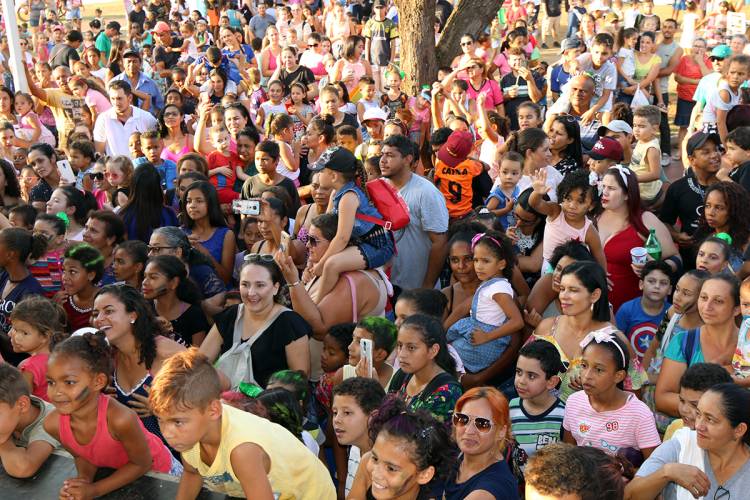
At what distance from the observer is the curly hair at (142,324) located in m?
4.41

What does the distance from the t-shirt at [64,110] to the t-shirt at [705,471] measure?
8164 millimetres

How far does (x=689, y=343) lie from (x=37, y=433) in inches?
120

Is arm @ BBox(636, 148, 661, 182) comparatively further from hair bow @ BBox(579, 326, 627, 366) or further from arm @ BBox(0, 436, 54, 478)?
arm @ BBox(0, 436, 54, 478)

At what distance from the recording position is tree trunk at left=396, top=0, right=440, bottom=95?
35.9ft

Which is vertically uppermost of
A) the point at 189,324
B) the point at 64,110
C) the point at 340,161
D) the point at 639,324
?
the point at 340,161

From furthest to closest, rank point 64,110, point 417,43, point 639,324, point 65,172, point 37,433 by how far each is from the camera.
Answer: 1. point 417,43
2. point 64,110
3. point 65,172
4. point 639,324
5. point 37,433

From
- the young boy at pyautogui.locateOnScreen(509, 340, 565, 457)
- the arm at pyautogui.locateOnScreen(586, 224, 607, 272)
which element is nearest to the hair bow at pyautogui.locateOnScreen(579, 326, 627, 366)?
the young boy at pyautogui.locateOnScreen(509, 340, 565, 457)

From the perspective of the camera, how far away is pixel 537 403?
4289mm

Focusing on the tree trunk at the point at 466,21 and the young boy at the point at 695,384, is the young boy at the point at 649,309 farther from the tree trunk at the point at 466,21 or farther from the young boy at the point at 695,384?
the tree trunk at the point at 466,21

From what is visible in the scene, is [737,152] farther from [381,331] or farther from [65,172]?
[65,172]

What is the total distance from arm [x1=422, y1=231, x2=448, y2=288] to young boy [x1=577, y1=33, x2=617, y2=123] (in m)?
3.60

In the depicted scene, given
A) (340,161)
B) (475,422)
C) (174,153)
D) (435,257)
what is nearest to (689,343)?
(475,422)

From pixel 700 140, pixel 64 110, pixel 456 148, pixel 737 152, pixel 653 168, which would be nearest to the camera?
pixel 700 140

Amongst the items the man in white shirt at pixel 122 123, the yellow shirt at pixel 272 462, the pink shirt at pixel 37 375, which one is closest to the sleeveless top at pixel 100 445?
the yellow shirt at pixel 272 462
